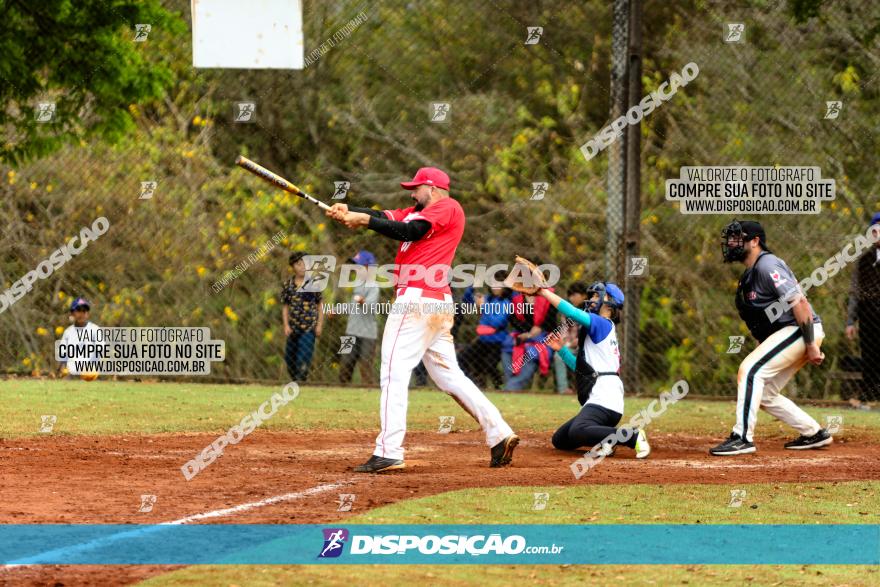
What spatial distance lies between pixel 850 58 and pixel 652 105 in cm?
264

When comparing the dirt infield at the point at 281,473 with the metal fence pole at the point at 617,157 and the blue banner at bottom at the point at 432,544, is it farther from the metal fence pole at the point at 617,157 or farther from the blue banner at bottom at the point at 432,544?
the metal fence pole at the point at 617,157

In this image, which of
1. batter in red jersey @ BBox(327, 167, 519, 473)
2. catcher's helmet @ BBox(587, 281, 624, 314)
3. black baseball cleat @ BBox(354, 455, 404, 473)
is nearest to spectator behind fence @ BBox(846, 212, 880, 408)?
catcher's helmet @ BBox(587, 281, 624, 314)

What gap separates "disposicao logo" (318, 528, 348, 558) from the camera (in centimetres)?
580

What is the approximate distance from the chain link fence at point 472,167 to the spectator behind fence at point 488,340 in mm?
190

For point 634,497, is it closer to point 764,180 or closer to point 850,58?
point 764,180

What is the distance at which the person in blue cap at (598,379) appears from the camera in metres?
9.55

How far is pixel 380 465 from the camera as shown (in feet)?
27.7

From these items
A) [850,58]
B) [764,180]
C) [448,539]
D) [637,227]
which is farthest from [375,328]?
[448,539]

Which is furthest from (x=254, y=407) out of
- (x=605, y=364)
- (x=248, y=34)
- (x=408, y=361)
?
(x=248, y=34)

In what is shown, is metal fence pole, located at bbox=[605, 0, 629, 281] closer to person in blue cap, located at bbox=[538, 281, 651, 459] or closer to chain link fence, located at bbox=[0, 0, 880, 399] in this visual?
chain link fence, located at bbox=[0, 0, 880, 399]

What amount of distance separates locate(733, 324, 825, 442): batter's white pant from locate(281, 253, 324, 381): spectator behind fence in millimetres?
7392

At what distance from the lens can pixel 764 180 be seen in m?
15.5

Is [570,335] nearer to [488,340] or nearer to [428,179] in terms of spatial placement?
[488,340]

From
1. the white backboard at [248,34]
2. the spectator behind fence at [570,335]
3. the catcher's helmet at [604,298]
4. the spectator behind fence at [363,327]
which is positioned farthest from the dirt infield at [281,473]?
the white backboard at [248,34]
